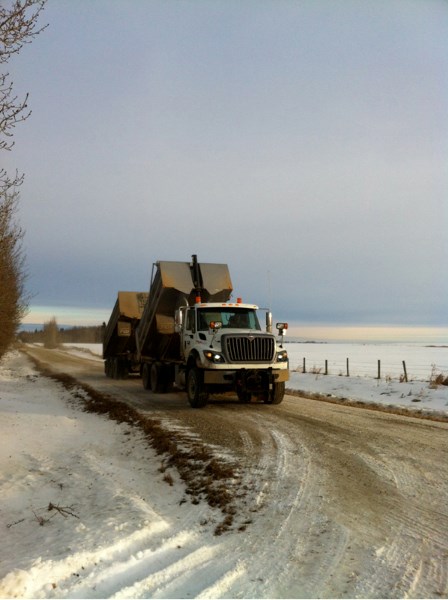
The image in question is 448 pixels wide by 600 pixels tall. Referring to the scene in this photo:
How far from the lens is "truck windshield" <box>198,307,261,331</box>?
13312 millimetres

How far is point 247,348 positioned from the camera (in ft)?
40.4

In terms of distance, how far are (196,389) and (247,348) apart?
172 cm

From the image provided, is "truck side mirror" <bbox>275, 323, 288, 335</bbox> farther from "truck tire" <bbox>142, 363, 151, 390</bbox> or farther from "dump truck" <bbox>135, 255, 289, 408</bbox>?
"truck tire" <bbox>142, 363, 151, 390</bbox>

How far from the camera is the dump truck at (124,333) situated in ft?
65.0

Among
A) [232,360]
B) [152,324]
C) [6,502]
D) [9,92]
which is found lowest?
[6,502]

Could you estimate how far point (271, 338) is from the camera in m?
12.6

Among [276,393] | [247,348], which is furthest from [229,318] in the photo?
[276,393]

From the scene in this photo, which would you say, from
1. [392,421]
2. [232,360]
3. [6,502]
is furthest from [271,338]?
[6,502]

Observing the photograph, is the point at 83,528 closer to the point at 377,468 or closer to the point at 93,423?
the point at 377,468

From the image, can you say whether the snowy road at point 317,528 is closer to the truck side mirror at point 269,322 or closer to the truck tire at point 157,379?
the truck side mirror at point 269,322

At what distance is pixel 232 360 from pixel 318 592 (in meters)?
8.48

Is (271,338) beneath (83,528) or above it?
above

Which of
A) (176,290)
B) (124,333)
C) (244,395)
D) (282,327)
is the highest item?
(176,290)

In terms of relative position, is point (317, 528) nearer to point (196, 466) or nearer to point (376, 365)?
point (196, 466)
